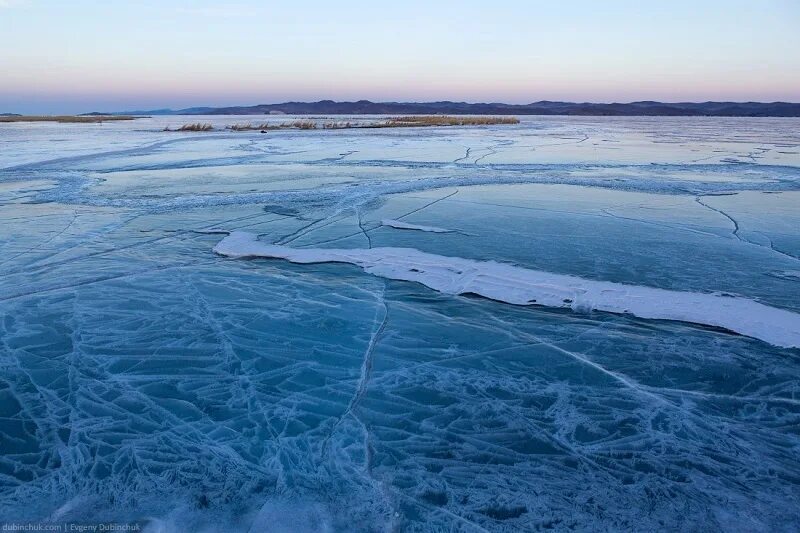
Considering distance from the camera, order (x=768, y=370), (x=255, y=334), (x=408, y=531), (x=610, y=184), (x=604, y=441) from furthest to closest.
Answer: (x=610, y=184), (x=255, y=334), (x=768, y=370), (x=604, y=441), (x=408, y=531)

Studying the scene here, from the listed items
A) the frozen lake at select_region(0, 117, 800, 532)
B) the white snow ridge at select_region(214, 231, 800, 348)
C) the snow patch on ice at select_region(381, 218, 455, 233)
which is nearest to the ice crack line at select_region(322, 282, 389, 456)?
the frozen lake at select_region(0, 117, 800, 532)

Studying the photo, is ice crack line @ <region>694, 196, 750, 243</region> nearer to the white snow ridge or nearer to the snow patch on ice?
the white snow ridge

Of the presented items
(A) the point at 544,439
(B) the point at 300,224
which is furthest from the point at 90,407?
(B) the point at 300,224

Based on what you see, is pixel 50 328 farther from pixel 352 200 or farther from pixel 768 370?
pixel 352 200

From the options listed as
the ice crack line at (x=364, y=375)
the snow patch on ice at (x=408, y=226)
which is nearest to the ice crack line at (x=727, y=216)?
the snow patch on ice at (x=408, y=226)

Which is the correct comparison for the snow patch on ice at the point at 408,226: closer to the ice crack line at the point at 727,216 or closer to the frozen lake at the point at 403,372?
the frozen lake at the point at 403,372

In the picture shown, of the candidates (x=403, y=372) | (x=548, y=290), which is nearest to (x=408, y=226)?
(x=548, y=290)
